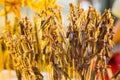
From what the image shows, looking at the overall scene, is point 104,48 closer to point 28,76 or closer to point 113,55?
point 113,55

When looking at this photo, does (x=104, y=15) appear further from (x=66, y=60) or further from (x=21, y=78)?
(x=21, y=78)

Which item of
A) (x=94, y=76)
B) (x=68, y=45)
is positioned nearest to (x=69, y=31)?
(x=68, y=45)

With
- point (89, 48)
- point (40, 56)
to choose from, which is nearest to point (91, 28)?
point (89, 48)

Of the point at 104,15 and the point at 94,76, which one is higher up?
the point at 104,15

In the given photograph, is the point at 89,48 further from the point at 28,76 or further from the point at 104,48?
the point at 28,76

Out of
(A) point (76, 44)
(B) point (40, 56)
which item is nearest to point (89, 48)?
(A) point (76, 44)

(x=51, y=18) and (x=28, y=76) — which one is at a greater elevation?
(x=51, y=18)
